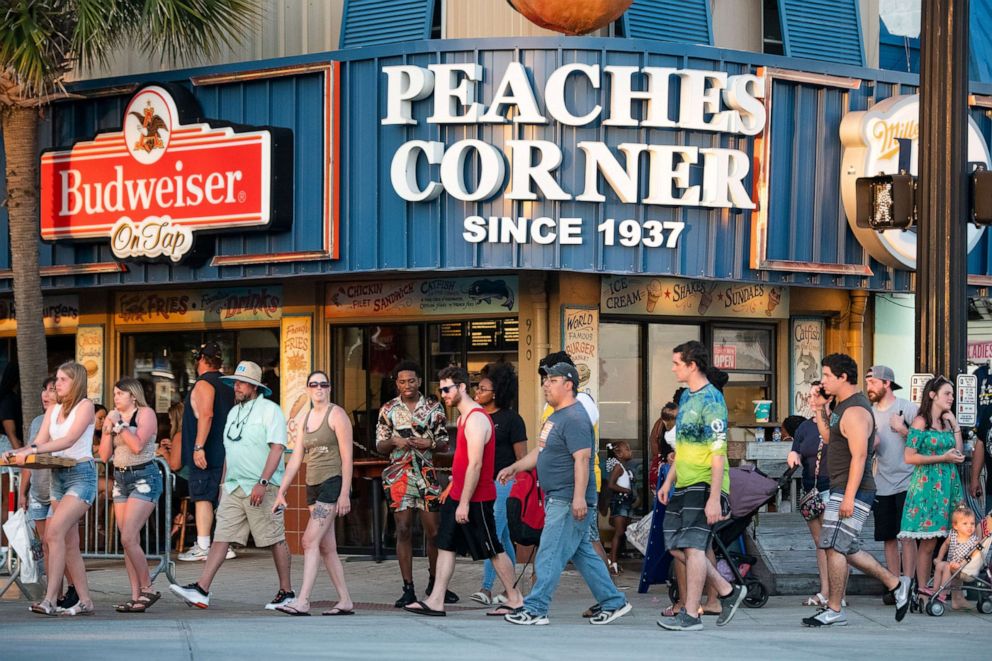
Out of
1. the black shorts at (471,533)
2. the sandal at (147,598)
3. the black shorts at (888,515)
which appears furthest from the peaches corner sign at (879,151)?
the sandal at (147,598)

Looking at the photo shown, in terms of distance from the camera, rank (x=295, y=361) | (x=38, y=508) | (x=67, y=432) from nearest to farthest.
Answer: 1. (x=67, y=432)
2. (x=38, y=508)
3. (x=295, y=361)

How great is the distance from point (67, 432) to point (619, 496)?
579 cm

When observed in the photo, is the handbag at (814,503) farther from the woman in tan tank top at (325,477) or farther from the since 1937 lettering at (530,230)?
the woman in tan tank top at (325,477)

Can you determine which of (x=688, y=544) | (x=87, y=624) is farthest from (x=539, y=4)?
(x=87, y=624)

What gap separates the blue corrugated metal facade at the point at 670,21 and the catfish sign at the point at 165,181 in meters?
3.70

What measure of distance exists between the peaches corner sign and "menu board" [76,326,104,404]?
28.0 ft

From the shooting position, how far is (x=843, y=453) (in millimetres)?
11359

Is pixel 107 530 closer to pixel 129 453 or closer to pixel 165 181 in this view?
pixel 129 453

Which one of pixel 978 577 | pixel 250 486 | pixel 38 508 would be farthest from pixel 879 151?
pixel 38 508

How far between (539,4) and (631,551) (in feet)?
18.4

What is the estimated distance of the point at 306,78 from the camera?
1591 centimetres

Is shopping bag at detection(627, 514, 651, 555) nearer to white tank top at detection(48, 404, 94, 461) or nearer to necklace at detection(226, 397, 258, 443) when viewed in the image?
necklace at detection(226, 397, 258, 443)

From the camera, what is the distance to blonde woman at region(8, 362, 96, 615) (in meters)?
11.7

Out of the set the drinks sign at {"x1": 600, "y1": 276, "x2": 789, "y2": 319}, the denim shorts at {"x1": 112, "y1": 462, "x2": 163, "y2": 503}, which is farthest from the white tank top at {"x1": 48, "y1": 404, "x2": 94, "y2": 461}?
the drinks sign at {"x1": 600, "y1": 276, "x2": 789, "y2": 319}
